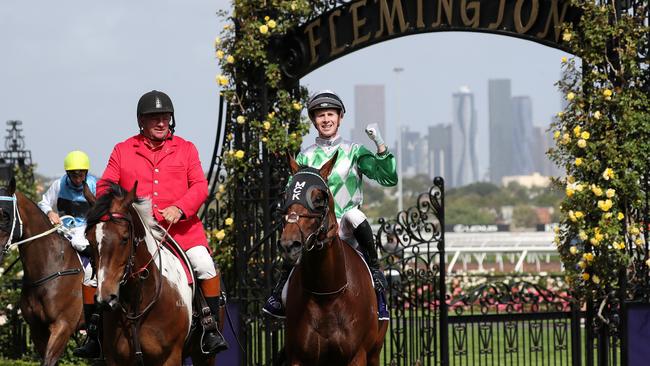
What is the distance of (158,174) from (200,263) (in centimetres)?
65

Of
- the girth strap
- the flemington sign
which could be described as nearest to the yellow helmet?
the girth strap

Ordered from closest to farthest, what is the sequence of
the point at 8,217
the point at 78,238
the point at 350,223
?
the point at 350,223 < the point at 8,217 < the point at 78,238

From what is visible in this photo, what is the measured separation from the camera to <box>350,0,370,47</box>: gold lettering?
33.7 feet

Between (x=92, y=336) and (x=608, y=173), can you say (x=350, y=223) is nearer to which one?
(x=92, y=336)

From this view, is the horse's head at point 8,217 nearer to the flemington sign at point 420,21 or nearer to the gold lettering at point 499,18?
the flemington sign at point 420,21

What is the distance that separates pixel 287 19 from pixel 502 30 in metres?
2.07

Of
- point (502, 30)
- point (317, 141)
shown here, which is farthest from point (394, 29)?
point (317, 141)

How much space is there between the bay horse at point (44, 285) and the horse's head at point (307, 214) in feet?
11.8

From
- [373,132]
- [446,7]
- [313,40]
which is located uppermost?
[446,7]

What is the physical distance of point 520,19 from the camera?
10.0 meters

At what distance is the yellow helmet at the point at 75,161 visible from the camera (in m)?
9.41

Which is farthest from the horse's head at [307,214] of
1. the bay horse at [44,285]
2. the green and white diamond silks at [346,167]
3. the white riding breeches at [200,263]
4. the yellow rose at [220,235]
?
the yellow rose at [220,235]

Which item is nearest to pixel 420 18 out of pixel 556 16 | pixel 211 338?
pixel 556 16

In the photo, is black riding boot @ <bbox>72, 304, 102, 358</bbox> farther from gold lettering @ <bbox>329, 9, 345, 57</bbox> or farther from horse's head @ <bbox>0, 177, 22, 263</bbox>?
gold lettering @ <bbox>329, 9, 345, 57</bbox>
